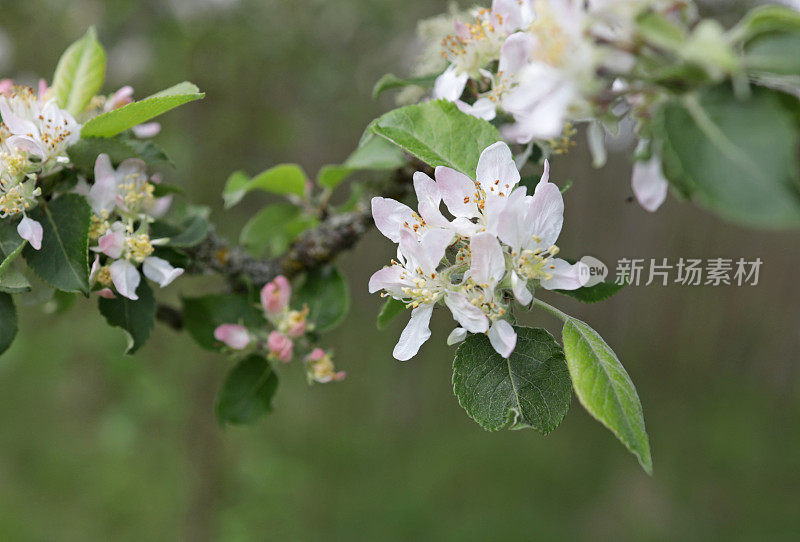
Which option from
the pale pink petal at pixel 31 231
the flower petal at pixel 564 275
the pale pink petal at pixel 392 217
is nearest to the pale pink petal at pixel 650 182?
the flower petal at pixel 564 275

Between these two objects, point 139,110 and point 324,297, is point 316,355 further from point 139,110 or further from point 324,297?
point 139,110

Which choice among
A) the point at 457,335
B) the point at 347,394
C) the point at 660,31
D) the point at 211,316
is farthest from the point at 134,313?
the point at 347,394

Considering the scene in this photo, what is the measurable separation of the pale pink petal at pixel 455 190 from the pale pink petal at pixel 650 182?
5.6 inches

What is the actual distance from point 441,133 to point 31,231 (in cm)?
44

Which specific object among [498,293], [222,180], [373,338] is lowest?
[373,338]

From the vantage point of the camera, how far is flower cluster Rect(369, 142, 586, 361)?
1.84 feet

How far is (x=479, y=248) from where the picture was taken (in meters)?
0.54

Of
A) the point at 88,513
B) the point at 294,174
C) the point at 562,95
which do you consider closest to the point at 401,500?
the point at 88,513

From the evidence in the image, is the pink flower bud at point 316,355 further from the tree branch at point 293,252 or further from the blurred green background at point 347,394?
the blurred green background at point 347,394

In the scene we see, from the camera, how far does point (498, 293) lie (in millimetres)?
588

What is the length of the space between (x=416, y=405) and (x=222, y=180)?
2041mm

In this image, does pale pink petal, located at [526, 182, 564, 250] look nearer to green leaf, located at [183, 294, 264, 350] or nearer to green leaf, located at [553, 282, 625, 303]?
green leaf, located at [553, 282, 625, 303]

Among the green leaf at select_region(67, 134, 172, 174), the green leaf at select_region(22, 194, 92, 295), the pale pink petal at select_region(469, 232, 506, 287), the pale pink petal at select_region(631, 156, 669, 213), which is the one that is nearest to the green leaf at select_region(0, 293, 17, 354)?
the green leaf at select_region(22, 194, 92, 295)

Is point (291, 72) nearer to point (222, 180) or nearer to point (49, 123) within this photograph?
point (222, 180)
